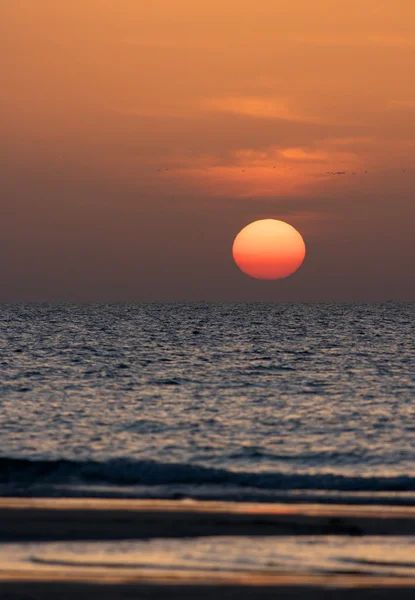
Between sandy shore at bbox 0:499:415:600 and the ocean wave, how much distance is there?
2496 mm

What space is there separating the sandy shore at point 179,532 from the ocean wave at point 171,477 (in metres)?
2.50

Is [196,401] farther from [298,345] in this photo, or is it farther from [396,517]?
[298,345]

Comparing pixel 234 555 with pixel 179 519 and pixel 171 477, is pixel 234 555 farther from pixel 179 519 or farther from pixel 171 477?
pixel 171 477

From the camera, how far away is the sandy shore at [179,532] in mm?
10750

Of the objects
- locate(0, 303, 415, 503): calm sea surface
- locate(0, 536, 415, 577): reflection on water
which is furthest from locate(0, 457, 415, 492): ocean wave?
locate(0, 536, 415, 577): reflection on water

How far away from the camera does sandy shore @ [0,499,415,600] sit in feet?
35.3

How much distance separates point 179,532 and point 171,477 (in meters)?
6.18

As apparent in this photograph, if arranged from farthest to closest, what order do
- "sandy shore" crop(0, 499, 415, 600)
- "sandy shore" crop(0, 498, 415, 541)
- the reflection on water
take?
"sandy shore" crop(0, 498, 415, 541) < the reflection on water < "sandy shore" crop(0, 499, 415, 600)

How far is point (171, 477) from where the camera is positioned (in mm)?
Answer: 20047

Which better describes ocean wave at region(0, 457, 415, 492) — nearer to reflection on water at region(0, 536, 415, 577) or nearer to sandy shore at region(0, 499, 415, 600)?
sandy shore at region(0, 499, 415, 600)

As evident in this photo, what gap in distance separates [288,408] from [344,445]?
9.64m

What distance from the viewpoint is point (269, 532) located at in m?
14.0

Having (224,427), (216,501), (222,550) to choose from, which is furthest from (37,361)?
(222,550)

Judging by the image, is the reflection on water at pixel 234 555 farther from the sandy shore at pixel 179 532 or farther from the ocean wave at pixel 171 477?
the ocean wave at pixel 171 477
